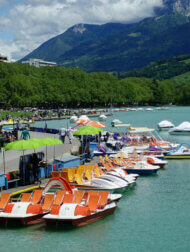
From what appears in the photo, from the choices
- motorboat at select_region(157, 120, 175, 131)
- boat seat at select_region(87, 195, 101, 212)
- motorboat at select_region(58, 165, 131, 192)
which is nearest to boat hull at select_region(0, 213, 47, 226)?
boat seat at select_region(87, 195, 101, 212)

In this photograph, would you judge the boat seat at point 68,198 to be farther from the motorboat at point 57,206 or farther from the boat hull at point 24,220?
the boat hull at point 24,220

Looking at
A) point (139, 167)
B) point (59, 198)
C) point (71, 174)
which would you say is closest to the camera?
point (59, 198)

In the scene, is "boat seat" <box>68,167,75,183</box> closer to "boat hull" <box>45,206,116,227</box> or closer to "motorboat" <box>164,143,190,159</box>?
"boat hull" <box>45,206,116,227</box>

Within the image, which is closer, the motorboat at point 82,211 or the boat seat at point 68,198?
the motorboat at point 82,211

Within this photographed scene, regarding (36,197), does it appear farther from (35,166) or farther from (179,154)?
(179,154)

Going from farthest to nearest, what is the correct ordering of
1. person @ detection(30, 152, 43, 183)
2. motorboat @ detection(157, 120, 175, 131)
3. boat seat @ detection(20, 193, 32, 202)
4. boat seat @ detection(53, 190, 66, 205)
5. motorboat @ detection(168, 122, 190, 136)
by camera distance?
1. motorboat @ detection(157, 120, 175, 131)
2. motorboat @ detection(168, 122, 190, 136)
3. person @ detection(30, 152, 43, 183)
4. boat seat @ detection(20, 193, 32, 202)
5. boat seat @ detection(53, 190, 66, 205)

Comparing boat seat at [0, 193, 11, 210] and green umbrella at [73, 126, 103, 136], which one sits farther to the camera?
green umbrella at [73, 126, 103, 136]

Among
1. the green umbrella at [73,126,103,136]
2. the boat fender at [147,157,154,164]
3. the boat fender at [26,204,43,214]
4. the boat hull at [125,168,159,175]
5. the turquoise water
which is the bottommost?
the turquoise water

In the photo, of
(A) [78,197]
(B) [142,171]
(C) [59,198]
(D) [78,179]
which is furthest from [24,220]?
(B) [142,171]

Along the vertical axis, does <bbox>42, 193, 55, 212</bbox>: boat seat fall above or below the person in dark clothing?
below

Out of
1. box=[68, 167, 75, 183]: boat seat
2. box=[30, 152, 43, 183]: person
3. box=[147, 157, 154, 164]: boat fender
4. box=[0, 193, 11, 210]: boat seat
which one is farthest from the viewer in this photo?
box=[147, 157, 154, 164]: boat fender

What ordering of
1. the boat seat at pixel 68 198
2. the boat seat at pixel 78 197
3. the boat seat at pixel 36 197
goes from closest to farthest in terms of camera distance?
the boat seat at pixel 68 198
the boat seat at pixel 78 197
the boat seat at pixel 36 197

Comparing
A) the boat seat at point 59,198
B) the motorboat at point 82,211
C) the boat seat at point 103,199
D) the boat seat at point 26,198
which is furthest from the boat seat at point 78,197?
the boat seat at point 26,198

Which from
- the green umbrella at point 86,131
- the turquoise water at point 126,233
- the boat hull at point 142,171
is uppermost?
the green umbrella at point 86,131
